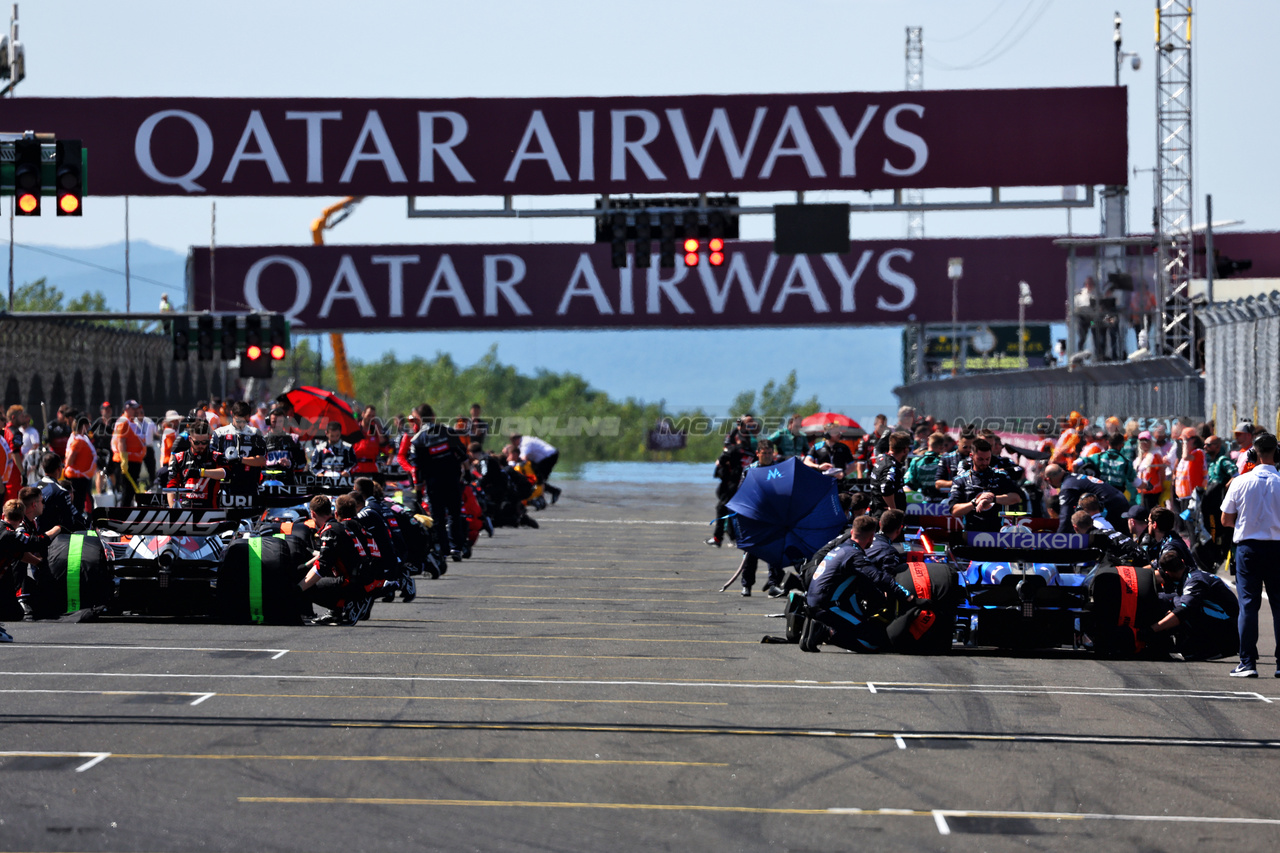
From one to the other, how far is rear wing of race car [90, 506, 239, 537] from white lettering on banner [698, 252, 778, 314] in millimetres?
28753

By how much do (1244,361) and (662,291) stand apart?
827 inches

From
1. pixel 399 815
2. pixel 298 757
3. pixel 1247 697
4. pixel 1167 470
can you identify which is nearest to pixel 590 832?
pixel 399 815

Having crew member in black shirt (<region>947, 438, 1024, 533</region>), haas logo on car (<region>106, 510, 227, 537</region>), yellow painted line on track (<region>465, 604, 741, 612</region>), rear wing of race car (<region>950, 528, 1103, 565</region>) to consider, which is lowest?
yellow painted line on track (<region>465, 604, 741, 612</region>)

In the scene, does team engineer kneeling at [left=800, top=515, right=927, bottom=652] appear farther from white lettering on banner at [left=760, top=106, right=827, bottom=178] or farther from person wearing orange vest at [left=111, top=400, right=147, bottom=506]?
white lettering on banner at [left=760, top=106, right=827, bottom=178]

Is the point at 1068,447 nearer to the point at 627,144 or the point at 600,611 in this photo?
A: the point at 600,611

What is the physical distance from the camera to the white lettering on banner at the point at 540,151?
1280 inches

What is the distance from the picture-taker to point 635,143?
32.4 m

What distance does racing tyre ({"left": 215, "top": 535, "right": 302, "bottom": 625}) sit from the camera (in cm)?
1319

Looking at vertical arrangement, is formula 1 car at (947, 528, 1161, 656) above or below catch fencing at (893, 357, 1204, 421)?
below

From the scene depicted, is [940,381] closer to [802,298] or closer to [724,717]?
[802,298]

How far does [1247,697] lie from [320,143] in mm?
25638

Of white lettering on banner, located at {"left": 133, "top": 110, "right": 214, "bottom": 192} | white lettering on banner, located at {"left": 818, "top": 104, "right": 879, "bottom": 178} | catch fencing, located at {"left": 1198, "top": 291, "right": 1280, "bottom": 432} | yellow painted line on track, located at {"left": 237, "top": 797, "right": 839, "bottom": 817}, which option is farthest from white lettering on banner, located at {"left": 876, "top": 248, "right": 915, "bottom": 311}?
yellow painted line on track, located at {"left": 237, "top": 797, "right": 839, "bottom": 817}

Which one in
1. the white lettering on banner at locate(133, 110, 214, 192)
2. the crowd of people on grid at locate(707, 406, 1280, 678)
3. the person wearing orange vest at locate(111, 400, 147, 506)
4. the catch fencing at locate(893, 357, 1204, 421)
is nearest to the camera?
the crowd of people on grid at locate(707, 406, 1280, 678)

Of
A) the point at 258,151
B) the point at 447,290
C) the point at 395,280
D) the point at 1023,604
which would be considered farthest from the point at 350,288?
the point at 1023,604
